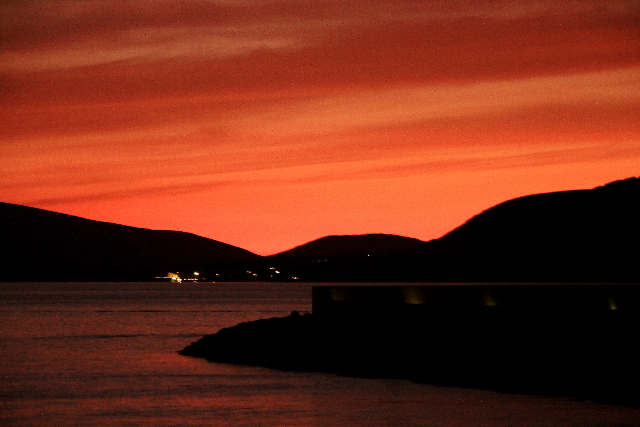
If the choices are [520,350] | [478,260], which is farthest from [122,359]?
[478,260]

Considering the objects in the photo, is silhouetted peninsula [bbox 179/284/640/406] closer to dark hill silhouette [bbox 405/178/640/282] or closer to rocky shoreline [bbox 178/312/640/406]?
rocky shoreline [bbox 178/312/640/406]

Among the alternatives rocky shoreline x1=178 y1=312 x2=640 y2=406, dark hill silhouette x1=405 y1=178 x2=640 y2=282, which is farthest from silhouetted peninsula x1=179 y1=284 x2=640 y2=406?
dark hill silhouette x1=405 y1=178 x2=640 y2=282

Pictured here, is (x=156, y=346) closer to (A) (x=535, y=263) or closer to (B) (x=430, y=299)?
(B) (x=430, y=299)

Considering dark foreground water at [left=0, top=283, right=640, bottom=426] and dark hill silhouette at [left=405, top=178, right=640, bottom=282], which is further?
dark hill silhouette at [left=405, top=178, right=640, bottom=282]

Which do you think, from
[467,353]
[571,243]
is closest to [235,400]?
[467,353]

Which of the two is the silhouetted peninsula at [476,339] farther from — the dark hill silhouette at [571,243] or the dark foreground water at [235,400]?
the dark hill silhouette at [571,243]

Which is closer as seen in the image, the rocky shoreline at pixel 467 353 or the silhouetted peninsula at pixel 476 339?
the rocky shoreline at pixel 467 353

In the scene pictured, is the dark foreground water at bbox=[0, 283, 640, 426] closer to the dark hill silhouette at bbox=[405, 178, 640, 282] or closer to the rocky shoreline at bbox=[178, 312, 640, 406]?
the rocky shoreline at bbox=[178, 312, 640, 406]

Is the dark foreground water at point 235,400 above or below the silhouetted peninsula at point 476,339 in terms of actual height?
below

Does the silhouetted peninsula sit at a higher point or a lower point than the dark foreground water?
higher

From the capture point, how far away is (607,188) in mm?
88062

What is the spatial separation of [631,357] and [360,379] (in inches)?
362

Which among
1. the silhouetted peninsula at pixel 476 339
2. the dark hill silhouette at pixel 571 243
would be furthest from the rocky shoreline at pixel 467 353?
the dark hill silhouette at pixel 571 243

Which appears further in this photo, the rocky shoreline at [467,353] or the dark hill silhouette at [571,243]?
the dark hill silhouette at [571,243]
